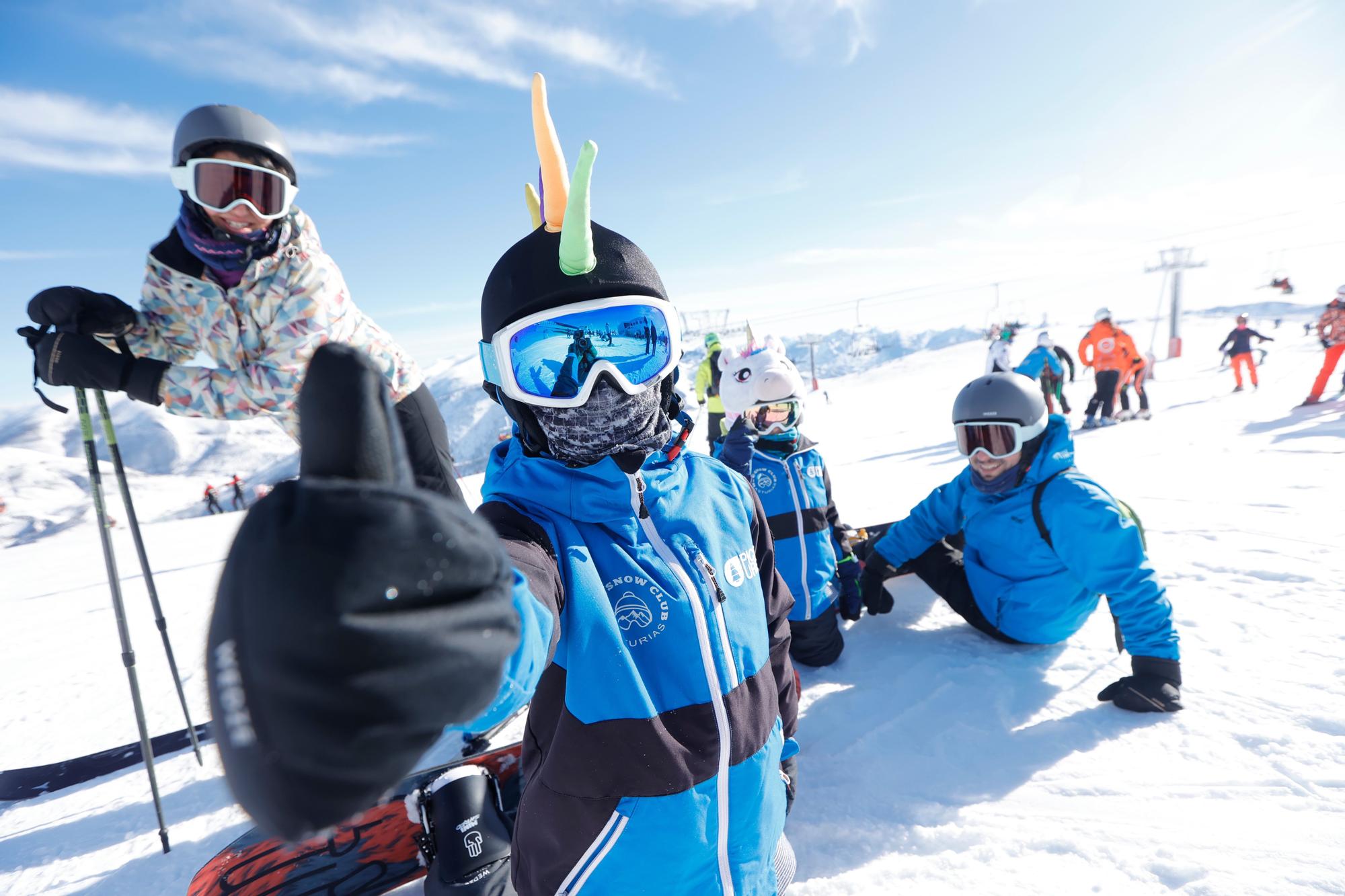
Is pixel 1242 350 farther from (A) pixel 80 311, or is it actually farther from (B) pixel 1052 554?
(A) pixel 80 311

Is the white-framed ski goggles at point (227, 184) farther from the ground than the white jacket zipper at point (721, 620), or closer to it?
farther from the ground

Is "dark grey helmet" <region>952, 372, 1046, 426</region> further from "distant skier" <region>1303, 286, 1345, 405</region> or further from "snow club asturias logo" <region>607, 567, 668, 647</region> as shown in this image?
"distant skier" <region>1303, 286, 1345, 405</region>

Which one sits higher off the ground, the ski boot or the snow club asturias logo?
the snow club asturias logo

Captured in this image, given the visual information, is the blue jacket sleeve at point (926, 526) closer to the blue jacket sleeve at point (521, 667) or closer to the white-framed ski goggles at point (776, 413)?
the white-framed ski goggles at point (776, 413)

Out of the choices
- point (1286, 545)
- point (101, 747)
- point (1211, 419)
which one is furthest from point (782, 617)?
point (1211, 419)

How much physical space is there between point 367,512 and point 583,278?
0.96m

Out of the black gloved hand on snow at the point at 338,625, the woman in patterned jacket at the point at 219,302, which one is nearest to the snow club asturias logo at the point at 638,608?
the black gloved hand on snow at the point at 338,625

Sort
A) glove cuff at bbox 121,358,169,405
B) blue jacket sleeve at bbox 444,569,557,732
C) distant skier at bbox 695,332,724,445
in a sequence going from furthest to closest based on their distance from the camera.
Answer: distant skier at bbox 695,332,724,445
glove cuff at bbox 121,358,169,405
blue jacket sleeve at bbox 444,569,557,732

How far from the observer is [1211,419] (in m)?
9.30

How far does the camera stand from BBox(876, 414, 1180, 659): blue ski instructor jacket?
2.53 m

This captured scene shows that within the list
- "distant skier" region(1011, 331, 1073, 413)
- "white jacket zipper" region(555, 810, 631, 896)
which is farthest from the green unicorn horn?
"distant skier" region(1011, 331, 1073, 413)

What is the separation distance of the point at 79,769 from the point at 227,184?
9.65ft

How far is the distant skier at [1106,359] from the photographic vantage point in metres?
10.1

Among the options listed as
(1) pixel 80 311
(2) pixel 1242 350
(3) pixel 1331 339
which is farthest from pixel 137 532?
(2) pixel 1242 350
